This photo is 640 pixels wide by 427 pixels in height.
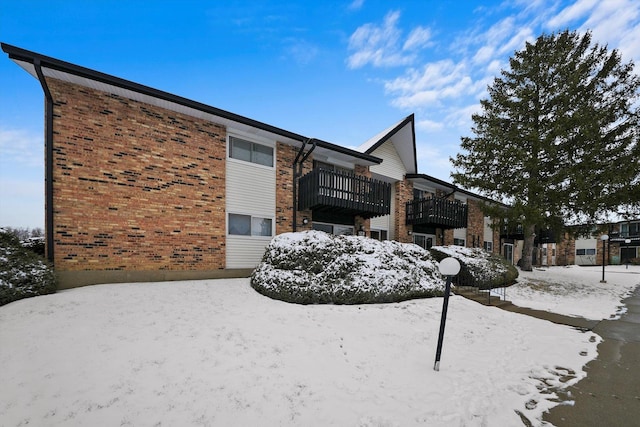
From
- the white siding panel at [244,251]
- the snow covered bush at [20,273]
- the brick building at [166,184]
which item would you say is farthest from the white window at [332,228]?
the snow covered bush at [20,273]

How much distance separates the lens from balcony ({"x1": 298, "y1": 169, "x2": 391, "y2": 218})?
10336 millimetres

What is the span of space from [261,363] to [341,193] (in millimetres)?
7833

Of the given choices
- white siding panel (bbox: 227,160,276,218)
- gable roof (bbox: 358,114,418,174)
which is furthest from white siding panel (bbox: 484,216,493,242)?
white siding panel (bbox: 227,160,276,218)

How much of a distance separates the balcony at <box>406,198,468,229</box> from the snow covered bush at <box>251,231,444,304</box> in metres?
6.52

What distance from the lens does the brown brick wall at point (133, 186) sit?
7.09 m

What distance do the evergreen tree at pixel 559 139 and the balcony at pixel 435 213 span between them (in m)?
1.65

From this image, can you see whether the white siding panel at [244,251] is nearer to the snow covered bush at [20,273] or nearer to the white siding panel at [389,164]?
the snow covered bush at [20,273]

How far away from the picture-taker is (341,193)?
10797 mm

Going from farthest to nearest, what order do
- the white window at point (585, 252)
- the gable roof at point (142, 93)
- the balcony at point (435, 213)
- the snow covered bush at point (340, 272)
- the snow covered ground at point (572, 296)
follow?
the white window at point (585, 252)
the balcony at point (435, 213)
the snow covered ground at point (572, 296)
the snow covered bush at point (340, 272)
the gable roof at point (142, 93)

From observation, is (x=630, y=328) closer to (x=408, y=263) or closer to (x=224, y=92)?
(x=408, y=263)

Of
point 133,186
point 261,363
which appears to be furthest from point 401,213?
point 261,363

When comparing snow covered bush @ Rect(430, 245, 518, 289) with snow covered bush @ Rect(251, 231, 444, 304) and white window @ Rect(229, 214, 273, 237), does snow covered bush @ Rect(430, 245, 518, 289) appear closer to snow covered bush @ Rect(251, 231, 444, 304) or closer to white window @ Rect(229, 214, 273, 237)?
snow covered bush @ Rect(251, 231, 444, 304)

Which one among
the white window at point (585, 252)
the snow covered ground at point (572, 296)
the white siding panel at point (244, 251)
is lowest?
the white window at point (585, 252)

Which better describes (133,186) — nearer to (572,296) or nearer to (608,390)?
(608,390)
